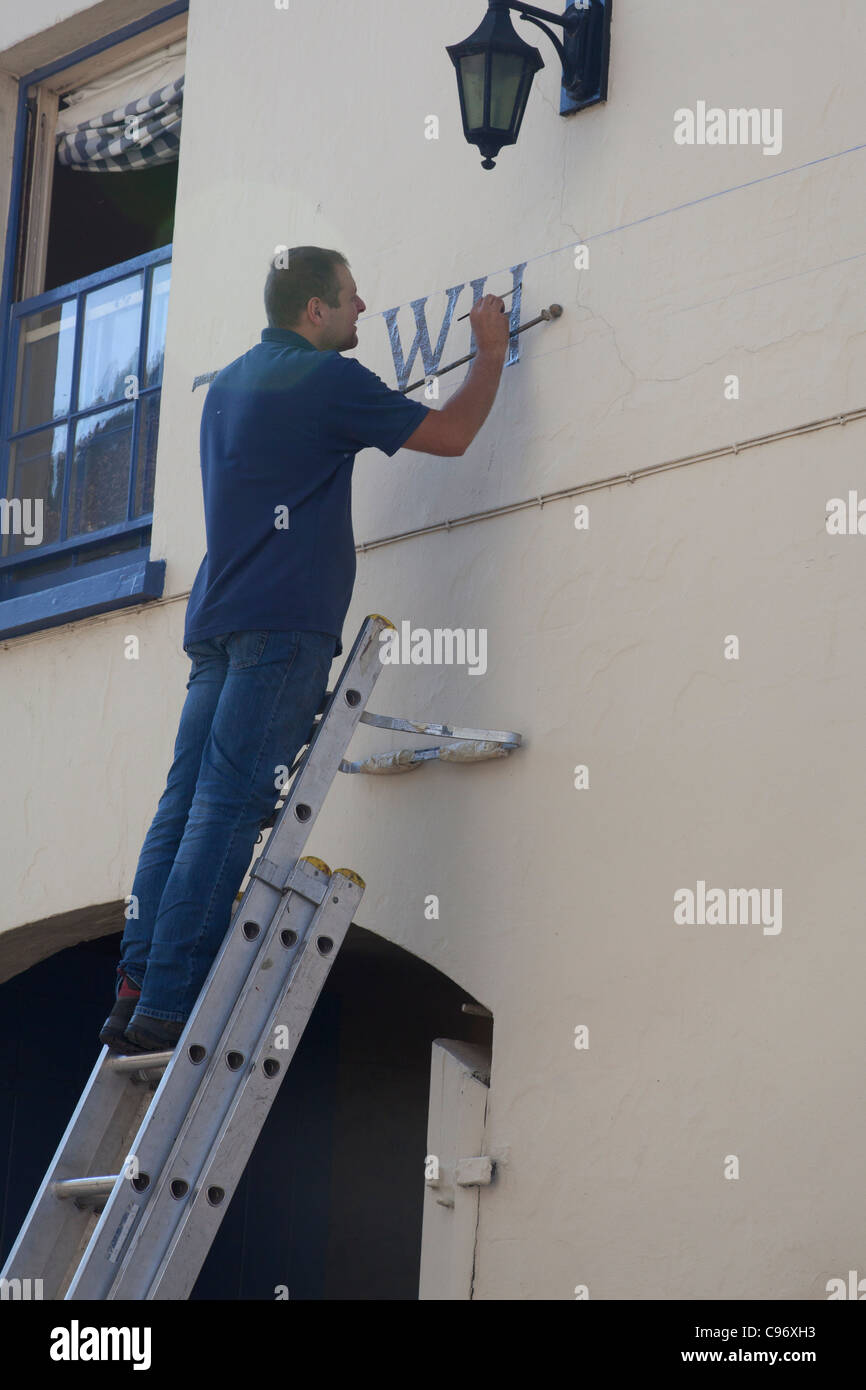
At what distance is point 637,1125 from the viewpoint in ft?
13.5

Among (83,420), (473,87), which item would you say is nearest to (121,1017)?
(473,87)

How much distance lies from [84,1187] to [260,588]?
1382 millimetres

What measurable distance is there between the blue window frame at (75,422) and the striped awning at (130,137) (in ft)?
0.75

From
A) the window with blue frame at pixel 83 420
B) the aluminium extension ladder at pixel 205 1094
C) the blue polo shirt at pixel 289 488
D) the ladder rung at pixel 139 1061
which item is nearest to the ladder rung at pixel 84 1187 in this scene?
the aluminium extension ladder at pixel 205 1094

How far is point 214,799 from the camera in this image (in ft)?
13.7

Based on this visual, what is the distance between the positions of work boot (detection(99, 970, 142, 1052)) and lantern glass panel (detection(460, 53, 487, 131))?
→ 7.31 ft

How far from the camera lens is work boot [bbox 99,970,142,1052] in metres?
4.15

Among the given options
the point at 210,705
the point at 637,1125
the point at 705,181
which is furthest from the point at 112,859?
the point at 705,181

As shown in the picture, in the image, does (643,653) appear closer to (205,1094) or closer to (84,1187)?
(205,1094)

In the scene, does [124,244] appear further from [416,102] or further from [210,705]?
[210,705]

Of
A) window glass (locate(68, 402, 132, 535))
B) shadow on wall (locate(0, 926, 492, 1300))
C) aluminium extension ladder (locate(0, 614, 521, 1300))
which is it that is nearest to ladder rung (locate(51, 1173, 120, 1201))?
aluminium extension ladder (locate(0, 614, 521, 1300))

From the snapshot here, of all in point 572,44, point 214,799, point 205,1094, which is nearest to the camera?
point 205,1094

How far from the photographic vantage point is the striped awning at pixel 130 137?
6.61 meters

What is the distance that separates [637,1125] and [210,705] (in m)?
1.39
